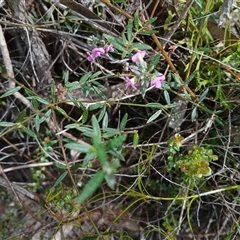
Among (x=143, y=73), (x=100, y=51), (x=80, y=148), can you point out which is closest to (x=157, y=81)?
(x=143, y=73)

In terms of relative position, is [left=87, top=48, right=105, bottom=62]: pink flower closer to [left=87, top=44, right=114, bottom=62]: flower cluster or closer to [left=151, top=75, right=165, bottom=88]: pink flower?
[left=87, top=44, right=114, bottom=62]: flower cluster

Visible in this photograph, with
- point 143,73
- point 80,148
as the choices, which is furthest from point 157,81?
point 80,148

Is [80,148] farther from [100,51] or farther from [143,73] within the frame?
[100,51]

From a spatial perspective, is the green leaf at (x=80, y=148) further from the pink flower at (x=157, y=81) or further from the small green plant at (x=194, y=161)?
the small green plant at (x=194, y=161)

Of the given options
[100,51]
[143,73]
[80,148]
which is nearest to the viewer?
[80,148]

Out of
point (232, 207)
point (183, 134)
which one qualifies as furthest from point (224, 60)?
point (232, 207)

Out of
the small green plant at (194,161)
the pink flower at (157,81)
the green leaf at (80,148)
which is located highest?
the green leaf at (80,148)

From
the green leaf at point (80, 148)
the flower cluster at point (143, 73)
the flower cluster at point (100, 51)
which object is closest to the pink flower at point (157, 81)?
the flower cluster at point (143, 73)

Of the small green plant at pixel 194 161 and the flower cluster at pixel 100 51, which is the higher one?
the flower cluster at pixel 100 51

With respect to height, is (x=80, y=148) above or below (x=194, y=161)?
above

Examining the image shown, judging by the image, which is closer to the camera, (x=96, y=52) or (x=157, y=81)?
(x=157, y=81)

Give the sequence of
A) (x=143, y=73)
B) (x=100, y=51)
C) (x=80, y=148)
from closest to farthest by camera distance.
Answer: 1. (x=80, y=148)
2. (x=143, y=73)
3. (x=100, y=51)

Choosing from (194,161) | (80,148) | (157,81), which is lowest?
(194,161)
